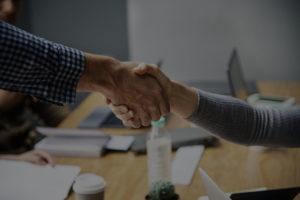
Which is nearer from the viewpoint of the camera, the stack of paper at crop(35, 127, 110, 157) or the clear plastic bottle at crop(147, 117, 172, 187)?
the clear plastic bottle at crop(147, 117, 172, 187)

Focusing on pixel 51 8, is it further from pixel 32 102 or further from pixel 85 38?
pixel 32 102

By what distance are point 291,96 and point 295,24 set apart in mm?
743

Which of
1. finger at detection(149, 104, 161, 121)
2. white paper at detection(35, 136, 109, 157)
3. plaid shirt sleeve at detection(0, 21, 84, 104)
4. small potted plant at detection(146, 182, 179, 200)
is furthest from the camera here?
white paper at detection(35, 136, 109, 157)

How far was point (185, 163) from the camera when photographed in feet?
4.60

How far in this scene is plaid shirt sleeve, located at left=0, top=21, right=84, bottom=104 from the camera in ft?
3.21

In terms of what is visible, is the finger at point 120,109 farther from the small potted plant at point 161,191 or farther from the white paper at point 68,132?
the small potted plant at point 161,191

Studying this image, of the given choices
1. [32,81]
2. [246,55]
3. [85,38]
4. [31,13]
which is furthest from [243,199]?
[31,13]

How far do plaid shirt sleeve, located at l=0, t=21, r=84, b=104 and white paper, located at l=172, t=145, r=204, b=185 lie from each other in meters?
0.45

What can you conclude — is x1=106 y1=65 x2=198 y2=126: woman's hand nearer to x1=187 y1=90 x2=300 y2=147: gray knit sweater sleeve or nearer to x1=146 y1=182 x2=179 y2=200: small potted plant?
x1=187 y1=90 x2=300 y2=147: gray knit sweater sleeve

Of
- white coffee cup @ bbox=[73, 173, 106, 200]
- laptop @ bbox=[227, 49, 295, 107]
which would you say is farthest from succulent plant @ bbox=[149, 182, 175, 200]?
laptop @ bbox=[227, 49, 295, 107]

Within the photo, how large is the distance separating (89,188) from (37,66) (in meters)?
0.34

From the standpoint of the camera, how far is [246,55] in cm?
279

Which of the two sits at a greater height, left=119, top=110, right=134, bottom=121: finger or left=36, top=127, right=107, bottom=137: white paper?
left=119, top=110, right=134, bottom=121: finger

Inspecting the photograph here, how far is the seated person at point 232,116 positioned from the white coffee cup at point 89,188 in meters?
0.38
